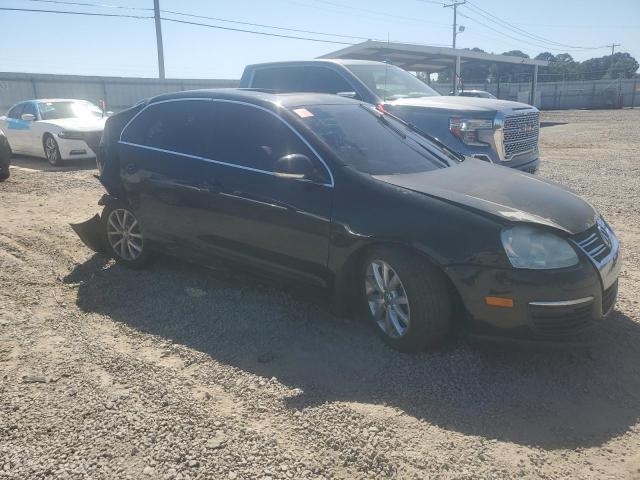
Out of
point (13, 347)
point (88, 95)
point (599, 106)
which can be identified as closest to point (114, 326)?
point (13, 347)

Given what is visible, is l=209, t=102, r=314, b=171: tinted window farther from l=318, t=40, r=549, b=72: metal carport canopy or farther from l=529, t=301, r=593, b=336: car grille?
l=318, t=40, r=549, b=72: metal carport canopy

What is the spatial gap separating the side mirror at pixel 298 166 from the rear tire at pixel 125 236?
1978mm

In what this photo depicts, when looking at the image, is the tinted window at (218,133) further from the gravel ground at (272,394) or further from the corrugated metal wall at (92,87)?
the corrugated metal wall at (92,87)

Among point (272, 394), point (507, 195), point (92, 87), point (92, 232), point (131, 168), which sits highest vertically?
point (92, 87)

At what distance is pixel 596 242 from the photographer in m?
3.49

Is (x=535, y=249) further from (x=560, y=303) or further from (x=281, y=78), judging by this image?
(x=281, y=78)

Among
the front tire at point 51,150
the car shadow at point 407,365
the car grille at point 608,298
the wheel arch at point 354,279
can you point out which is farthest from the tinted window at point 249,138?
the front tire at point 51,150

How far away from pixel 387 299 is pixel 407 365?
0.44 m

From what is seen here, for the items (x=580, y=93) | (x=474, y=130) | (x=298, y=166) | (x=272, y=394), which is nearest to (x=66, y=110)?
(x=474, y=130)

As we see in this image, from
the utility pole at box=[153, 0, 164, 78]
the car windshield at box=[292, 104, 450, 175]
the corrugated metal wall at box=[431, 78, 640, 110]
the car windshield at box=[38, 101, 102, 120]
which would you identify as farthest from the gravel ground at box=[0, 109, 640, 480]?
the corrugated metal wall at box=[431, 78, 640, 110]

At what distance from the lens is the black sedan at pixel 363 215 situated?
128 inches

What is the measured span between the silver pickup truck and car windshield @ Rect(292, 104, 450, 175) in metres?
2.52

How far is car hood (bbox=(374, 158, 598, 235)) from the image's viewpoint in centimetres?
338

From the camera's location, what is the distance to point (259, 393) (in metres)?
3.23
